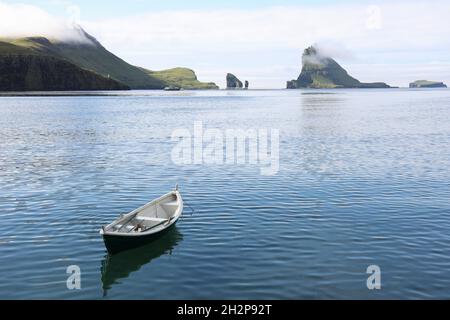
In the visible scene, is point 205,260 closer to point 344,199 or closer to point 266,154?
point 344,199

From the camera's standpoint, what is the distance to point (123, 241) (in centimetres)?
2823

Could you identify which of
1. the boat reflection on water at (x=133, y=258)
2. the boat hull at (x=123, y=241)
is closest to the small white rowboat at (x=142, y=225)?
the boat hull at (x=123, y=241)

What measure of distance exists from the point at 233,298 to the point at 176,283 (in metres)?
3.42

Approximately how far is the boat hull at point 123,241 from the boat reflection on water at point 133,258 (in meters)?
0.39

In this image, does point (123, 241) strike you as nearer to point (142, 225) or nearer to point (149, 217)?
point (142, 225)

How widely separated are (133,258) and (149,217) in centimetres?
572

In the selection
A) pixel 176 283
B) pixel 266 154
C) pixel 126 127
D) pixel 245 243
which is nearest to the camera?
pixel 176 283

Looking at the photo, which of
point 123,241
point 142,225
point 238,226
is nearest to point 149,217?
point 142,225

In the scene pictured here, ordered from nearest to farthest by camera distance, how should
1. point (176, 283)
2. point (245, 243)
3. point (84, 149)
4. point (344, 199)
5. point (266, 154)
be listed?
point (176, 283) < point (245, 243) < point (344, 199) < point (266, 154) < point (84, 149)

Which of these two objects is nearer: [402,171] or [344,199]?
[344,199]

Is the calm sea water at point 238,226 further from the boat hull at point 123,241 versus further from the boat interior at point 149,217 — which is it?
the boat interior at point 149,217

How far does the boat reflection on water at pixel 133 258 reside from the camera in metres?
25.8
